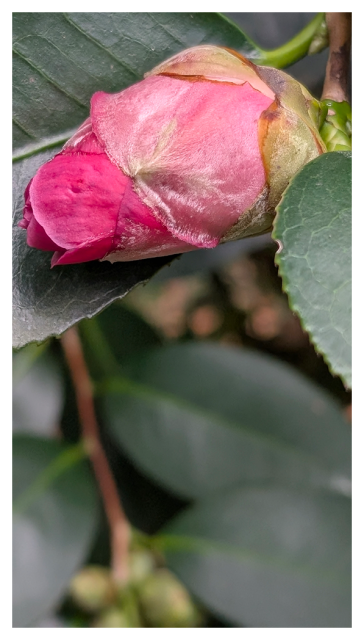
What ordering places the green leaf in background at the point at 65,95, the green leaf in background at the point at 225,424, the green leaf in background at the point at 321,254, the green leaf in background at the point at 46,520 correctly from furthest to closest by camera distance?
the green leaf in background at the point at 225,424
the green leaf in background at the point at 46,520
the green leaf in background at the point at 65,95
the green leaf in background at the point at 321,254

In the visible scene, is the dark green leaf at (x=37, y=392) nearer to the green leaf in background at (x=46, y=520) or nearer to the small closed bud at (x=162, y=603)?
the green leaf in background at (x=46, y=520)

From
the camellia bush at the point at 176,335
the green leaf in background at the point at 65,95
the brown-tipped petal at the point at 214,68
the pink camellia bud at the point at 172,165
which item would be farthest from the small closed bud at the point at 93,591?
the brown-tipped petal at the point at 214,68

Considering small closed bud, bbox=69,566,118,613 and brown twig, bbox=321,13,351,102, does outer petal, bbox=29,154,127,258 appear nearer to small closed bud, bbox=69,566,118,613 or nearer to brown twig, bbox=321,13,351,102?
brown twig, bbox=321,13,351,102

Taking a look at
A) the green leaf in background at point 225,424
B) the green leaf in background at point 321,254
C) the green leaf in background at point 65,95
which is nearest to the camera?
the green leaf in background at point 321,254

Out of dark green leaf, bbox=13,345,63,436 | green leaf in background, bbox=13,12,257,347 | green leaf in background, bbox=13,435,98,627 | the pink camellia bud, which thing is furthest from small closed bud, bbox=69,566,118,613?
Answer: the pink camellia bud

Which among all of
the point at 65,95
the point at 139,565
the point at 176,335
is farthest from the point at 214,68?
the point at 176,335

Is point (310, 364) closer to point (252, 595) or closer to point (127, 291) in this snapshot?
point (252, 595)
